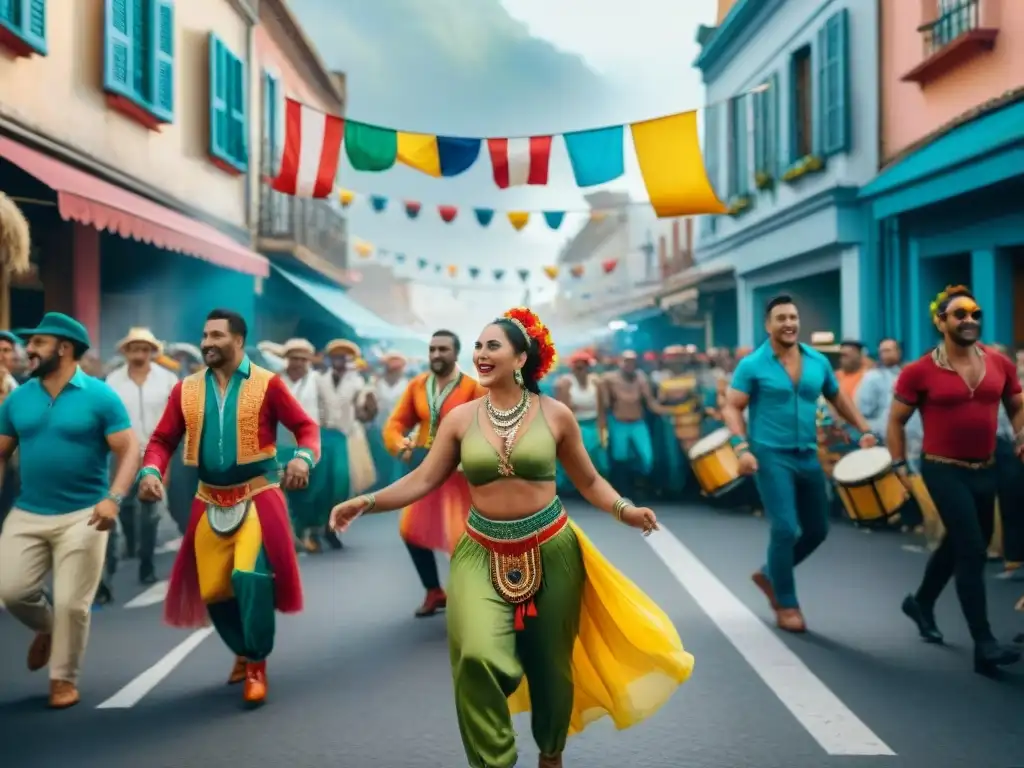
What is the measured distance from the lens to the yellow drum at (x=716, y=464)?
38.4ft

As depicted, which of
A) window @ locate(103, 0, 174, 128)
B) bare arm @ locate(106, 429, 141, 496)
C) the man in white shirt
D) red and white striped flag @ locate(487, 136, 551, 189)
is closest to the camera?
bare arm @ locate(106, 429, 141, 496)

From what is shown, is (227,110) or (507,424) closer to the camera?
(507,424)

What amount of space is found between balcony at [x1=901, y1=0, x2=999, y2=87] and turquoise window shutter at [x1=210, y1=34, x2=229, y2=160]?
970 cm

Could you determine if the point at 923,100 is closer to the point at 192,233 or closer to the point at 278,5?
the point at 192,233

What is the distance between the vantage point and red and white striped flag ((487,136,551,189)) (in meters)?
14.0

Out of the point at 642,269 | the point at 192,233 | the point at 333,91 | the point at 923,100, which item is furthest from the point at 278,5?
the point at 642,269

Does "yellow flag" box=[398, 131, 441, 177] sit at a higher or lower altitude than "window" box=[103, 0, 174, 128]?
lower

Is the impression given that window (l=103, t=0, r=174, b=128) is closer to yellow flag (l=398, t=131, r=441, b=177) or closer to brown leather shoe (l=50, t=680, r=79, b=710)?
yellow flag (l=398, t=131, r=441, b=177)

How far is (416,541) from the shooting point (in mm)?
7914

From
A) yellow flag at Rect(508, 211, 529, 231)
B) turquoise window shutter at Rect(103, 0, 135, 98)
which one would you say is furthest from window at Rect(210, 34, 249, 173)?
yellow flag at Rect(508, 211, 529, 231)

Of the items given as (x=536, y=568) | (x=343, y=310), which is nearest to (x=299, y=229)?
(x=343, y=310)

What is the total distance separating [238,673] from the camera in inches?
242

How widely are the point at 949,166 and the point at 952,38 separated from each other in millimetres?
1799

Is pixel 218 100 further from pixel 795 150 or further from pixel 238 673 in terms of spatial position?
pixel 238 673
